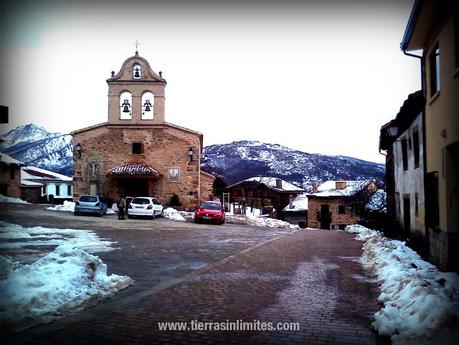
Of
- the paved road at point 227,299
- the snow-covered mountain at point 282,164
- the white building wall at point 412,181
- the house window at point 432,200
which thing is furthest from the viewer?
the snow-covered mountain at point 282,164

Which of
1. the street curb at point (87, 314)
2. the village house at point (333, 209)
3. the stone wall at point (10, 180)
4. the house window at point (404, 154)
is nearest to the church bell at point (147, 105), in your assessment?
the stone wall at point (10, 180)

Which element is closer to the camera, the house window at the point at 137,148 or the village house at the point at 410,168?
the village house at the point at 410,168

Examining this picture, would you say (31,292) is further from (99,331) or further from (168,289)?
(168,289)

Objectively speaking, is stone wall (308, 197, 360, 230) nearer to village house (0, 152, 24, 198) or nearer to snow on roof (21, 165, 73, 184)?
village house (0, 152, 24, 198)

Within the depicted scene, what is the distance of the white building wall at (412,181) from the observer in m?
12.7

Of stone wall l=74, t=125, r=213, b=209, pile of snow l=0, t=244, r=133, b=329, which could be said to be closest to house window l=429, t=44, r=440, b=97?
pile of snow l=0, t=244, r=133, b=329

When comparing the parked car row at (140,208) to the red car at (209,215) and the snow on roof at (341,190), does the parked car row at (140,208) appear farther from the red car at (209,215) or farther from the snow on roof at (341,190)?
the snow on roof at (341,190)

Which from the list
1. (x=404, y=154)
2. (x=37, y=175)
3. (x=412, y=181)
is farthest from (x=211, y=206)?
(x=37, y=175)

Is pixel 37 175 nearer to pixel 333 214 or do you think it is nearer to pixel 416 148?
pixel 333 214

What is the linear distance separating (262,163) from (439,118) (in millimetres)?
106280

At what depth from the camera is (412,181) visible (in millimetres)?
14898

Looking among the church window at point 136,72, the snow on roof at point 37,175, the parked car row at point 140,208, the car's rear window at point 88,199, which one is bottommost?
the parked car row at point 140,208

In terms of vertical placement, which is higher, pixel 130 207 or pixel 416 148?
pixel 416 148

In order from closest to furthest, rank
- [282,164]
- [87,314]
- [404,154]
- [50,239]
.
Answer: [87,314] < [50,239] < [404,154] < [282,164]
